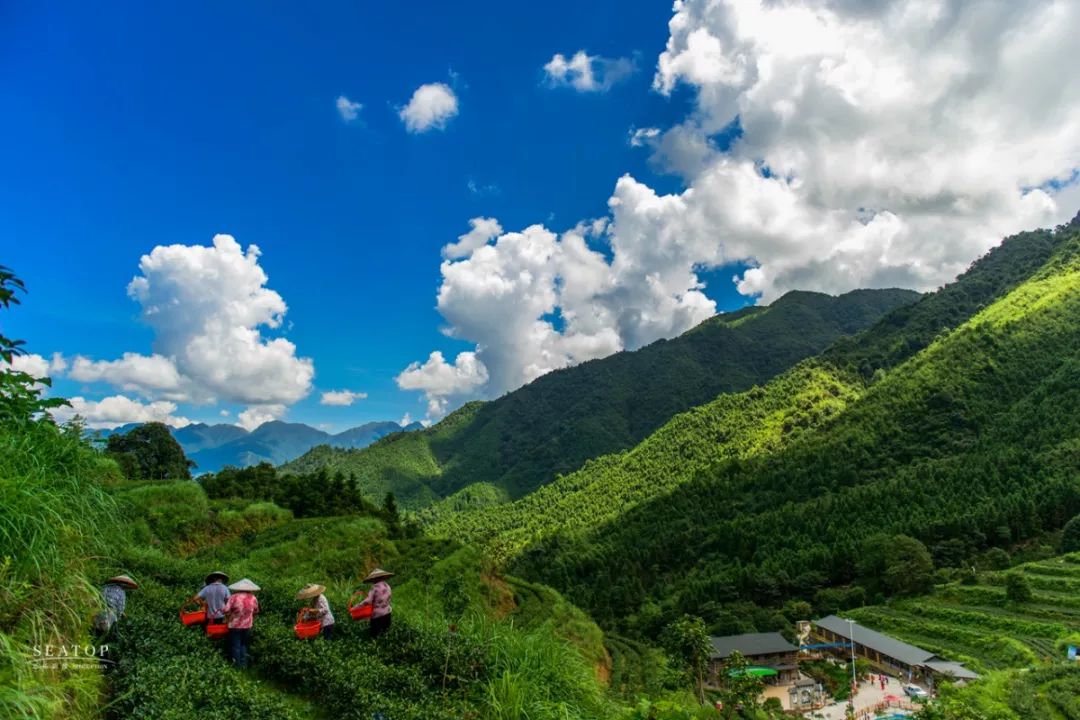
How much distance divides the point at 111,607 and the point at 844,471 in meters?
122

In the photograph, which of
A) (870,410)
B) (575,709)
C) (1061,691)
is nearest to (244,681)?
(575,709)

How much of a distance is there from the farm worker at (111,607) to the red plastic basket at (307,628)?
2540 millimetres

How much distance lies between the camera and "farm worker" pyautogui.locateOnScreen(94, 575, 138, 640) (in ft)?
25.6

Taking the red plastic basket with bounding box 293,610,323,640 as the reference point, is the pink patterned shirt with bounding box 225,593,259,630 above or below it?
above

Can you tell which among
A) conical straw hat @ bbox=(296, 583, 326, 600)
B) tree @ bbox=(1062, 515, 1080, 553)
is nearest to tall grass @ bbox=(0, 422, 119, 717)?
conical straw hat @ bbox=(296, 583, 326, 600)

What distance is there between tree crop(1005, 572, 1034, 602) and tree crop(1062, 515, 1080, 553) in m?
15.6

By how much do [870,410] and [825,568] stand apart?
233ft

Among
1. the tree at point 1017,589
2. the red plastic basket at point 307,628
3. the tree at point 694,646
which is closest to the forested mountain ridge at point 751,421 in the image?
the tree at point 1017,589

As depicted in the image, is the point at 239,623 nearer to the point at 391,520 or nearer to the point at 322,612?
the point at 322,612

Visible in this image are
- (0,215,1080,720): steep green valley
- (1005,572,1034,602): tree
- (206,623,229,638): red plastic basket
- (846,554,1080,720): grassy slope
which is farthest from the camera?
(1005,572,1034,602): tree

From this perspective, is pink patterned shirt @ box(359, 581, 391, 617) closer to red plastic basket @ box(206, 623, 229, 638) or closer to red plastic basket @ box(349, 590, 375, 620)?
red plastic basket @ box(349, 590, 375, 620)

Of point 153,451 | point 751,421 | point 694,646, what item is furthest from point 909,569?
point 751,421

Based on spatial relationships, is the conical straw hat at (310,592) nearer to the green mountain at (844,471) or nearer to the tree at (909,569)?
the green mountain at (844,471)

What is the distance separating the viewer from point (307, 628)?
9438 millimetres
